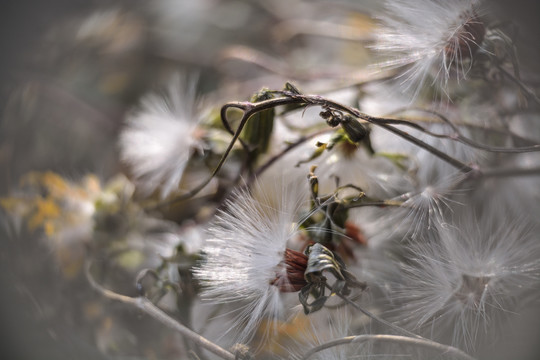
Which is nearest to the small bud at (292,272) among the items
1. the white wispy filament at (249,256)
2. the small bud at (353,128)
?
the white wispy filament at (249,256)

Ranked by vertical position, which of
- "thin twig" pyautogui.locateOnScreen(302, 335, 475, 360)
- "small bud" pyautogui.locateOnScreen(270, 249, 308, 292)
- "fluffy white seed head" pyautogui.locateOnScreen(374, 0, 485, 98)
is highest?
"fluffy white seed head" pyautogui.locateOnScreen(374, 0, 485, 98)

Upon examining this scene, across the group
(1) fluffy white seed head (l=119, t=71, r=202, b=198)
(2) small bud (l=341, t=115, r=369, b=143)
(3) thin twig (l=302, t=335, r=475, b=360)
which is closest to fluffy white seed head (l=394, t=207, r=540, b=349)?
(3) thin twig (l=302, t=335, r=475, b=360)

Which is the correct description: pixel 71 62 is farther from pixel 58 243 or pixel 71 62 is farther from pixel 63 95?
pixel 58 243

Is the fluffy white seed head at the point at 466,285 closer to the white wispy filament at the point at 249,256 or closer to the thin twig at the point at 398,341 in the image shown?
the thin twig at the point at 398,341

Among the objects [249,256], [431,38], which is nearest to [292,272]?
[249,256]

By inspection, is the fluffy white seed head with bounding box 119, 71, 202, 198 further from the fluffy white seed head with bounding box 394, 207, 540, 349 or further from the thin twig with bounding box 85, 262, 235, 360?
the fluffy white seed head with bounding box 394, 207, 540, 349

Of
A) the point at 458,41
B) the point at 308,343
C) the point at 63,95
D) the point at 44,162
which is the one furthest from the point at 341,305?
the point at 63,95

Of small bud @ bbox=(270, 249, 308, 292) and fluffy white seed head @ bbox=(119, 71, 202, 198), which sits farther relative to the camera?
fluffy white seed head @ bbox=(119, 71, 202, 198)
